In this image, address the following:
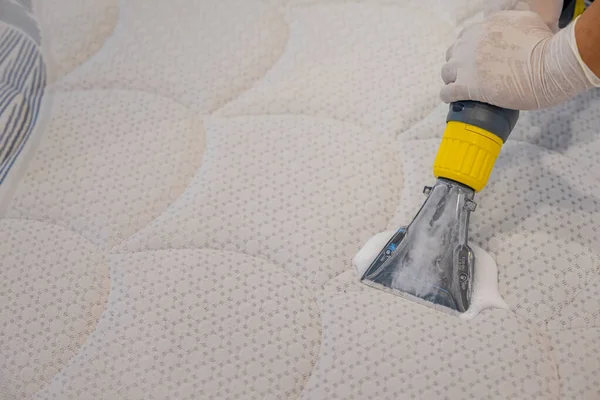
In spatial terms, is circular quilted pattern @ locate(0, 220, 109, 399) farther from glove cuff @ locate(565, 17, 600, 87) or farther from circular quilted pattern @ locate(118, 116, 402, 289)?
Answer: glove cuff @ locate(565, 17, 600, 87)

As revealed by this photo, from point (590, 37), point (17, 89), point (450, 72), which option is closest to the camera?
point (590, 37)

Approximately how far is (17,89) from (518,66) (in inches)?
25.4

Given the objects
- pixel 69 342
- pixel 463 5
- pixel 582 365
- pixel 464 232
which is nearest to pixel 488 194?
pixel 464 232

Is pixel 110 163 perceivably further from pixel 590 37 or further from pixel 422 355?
pixel 590 37

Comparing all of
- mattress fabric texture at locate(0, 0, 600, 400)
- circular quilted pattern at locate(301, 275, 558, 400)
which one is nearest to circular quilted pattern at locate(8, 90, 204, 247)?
mattress fabric texture at locate(0, 0, 600, 400)

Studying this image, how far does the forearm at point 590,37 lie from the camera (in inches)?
23.5

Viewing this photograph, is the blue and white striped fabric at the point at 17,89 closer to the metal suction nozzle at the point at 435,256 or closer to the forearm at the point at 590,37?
the metal suction nozzle at the point at 435,256

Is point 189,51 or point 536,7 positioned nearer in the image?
point 536,7

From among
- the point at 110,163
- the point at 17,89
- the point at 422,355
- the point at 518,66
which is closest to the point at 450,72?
the point at 518,66

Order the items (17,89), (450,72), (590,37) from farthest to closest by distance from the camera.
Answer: (17,89) → (450,72) → (590,37)

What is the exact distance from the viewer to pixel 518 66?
0.66m

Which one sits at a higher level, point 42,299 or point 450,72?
point 450,72

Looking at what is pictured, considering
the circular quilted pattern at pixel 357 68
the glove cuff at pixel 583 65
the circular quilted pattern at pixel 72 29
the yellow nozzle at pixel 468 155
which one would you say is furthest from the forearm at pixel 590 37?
the circular quilted pattern at pixel 72 29

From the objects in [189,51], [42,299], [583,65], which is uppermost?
[583,65]
